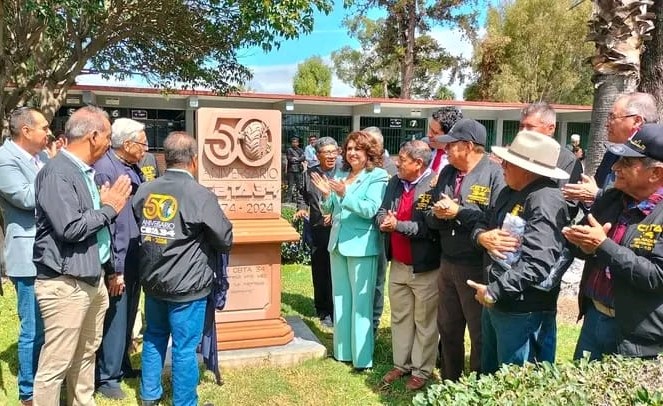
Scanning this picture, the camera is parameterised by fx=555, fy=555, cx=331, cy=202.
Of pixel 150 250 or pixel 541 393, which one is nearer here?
pixel 541 393

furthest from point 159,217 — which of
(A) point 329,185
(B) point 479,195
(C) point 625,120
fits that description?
(C) point 625,120

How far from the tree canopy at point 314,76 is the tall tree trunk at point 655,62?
162ft

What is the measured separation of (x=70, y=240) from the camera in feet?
9.41

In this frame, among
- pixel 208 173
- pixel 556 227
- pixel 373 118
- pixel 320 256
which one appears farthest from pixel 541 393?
pixel 373 118

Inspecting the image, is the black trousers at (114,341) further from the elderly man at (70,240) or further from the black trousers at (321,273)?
the black trousers at (321,273)

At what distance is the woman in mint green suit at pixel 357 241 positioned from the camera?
165 inches

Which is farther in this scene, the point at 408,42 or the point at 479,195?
the point at 408,42

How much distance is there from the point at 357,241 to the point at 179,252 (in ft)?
4.72

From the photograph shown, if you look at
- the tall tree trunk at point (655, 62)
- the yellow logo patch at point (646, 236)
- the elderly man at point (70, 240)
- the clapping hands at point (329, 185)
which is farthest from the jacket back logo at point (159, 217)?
the tall tree trunk at point (655, 62)

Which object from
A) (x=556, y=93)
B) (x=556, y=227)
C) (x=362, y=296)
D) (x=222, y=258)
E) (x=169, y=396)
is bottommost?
(x=169, y=396)

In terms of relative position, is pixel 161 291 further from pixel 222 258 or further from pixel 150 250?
pixel 222 258

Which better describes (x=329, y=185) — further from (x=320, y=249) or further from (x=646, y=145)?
(x=646, y=145)

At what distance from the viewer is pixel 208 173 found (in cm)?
444

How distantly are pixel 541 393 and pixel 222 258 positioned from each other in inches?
88.6
